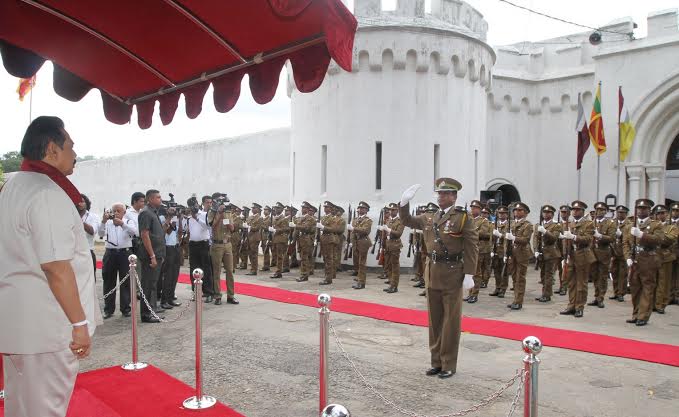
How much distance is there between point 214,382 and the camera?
4.86m

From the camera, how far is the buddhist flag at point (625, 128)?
14.1 meters

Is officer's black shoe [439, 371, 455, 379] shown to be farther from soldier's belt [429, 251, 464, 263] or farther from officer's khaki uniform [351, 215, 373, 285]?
officer's khaki uniform [351, 215, 373, 285]

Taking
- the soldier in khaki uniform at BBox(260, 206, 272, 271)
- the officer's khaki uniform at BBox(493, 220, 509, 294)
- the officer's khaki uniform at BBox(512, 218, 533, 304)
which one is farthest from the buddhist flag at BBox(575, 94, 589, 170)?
the soldier in khaki uniform at BBox(260, 206, 272, 271)

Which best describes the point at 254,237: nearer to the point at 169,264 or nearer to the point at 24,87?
the point at 169,264

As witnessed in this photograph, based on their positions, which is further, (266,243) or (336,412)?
(266,243)

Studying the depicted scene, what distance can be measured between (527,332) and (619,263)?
4240mm

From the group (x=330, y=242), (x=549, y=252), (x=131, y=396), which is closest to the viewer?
(x=131, y=396)

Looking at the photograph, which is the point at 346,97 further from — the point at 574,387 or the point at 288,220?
the point at 574,387

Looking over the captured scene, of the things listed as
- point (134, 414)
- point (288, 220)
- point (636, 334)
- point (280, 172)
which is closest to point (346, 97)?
point (288, 220)

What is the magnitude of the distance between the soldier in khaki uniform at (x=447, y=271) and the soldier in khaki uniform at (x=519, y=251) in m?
3.93

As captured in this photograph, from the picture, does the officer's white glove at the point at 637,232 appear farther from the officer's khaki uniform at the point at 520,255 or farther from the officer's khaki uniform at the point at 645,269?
the officer's khaki uniform at the point at 520,255

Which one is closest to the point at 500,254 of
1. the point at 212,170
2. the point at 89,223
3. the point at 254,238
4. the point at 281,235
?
the point at 281,235

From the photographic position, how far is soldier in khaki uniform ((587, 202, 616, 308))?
29.9ft

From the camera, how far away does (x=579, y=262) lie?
8.29 metres
